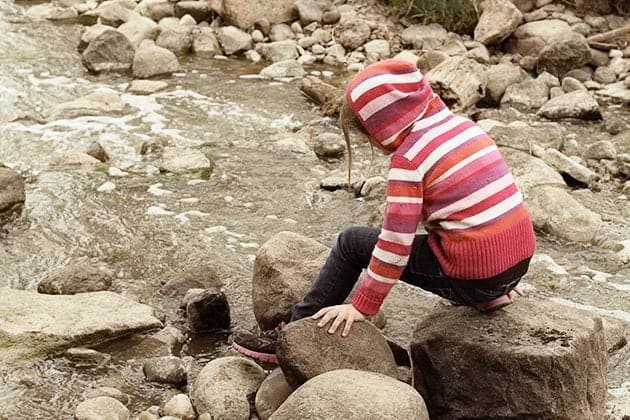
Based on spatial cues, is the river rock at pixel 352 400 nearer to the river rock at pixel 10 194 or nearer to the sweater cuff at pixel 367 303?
the sweater cuff at pixel 367 303

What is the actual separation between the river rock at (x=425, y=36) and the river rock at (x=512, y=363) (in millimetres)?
7337

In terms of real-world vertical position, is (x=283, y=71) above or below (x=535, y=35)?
below

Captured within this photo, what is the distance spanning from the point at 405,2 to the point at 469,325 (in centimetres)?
822

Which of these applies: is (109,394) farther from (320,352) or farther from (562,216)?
(562,216)

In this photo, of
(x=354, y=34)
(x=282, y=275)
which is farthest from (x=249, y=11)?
(x=282, y=275)

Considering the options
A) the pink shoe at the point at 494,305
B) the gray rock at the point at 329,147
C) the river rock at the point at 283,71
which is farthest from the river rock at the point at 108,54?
the pink shoe at the point at 494,305

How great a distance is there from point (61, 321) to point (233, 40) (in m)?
6.81

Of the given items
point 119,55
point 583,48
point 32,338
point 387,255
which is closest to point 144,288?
point 32,338

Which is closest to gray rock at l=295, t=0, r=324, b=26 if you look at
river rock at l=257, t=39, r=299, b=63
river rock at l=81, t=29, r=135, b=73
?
river rock at l=257, t=39, r=299, b=63

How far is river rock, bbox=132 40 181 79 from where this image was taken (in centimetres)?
952

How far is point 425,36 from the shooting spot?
35.1ft

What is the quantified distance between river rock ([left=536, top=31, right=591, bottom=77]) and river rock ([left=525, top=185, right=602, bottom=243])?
3.84 meters

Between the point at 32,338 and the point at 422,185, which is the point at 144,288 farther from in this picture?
the point at 422,185

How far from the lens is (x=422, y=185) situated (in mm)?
3287
